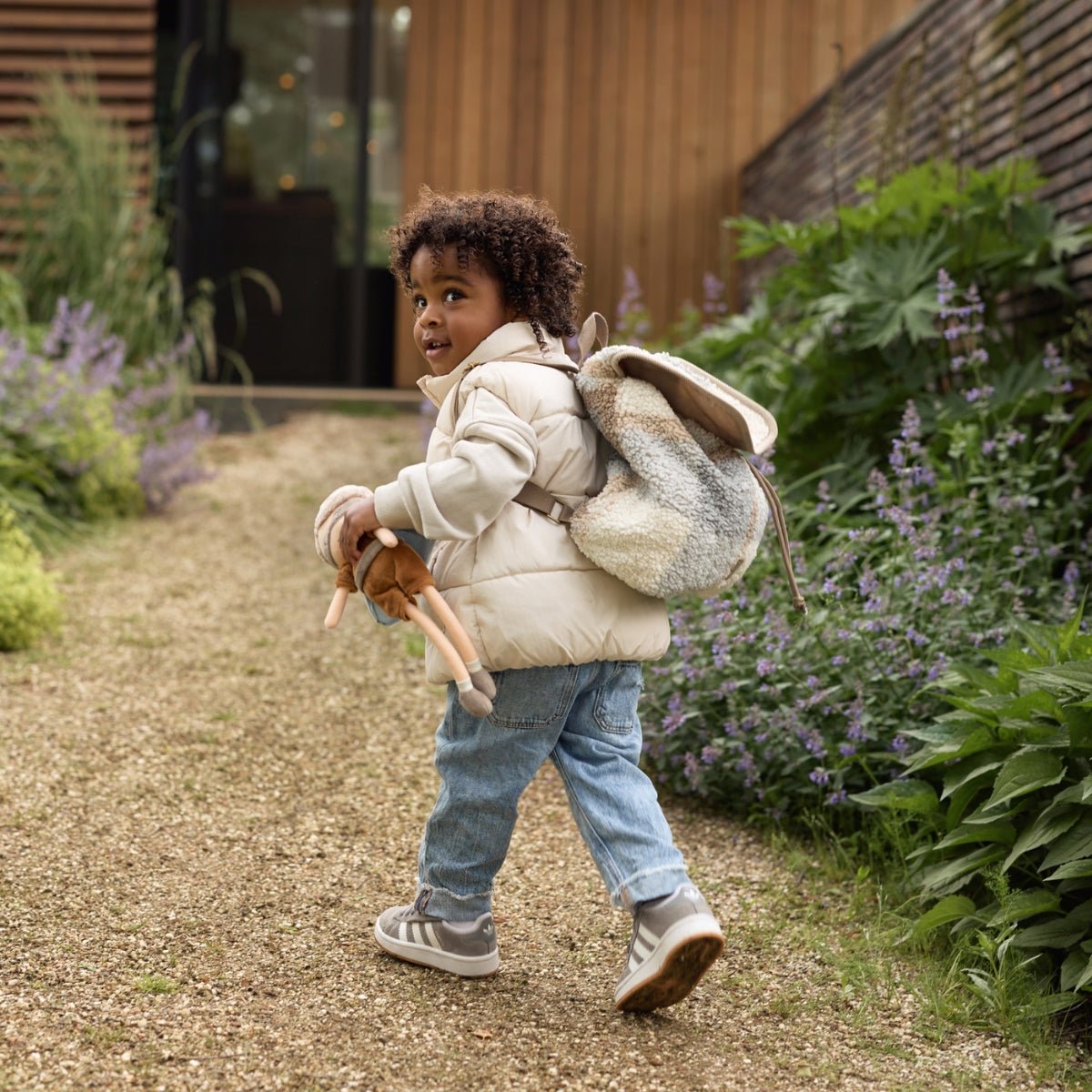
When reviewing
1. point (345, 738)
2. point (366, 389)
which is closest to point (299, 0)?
point (366, 389)

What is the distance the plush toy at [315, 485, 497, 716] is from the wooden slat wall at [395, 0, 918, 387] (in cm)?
688

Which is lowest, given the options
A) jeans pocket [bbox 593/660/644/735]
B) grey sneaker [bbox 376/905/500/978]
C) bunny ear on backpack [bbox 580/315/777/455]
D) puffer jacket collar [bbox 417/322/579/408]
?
grey sneaker [bbox 376/905/500/978]

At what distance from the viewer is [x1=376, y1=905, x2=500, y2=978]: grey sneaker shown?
2.15m

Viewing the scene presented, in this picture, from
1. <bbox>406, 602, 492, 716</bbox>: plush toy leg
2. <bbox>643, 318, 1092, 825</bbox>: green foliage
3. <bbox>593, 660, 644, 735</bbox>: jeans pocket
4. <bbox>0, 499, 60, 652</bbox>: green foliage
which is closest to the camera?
<bbox>406, 602, 492, 716</bbox>: plush toy leg

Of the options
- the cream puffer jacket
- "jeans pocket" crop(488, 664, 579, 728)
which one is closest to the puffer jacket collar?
the cream puffer jacket

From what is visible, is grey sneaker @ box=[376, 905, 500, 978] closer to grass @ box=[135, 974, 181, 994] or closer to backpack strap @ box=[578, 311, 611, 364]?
grass @ box=[135, 974, 181, 994]

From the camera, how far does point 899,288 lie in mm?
3844

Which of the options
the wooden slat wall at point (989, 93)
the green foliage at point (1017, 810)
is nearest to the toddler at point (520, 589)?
the green foliage at point (1017, 810)

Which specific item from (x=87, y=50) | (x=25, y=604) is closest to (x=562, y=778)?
(x=25, y=604)

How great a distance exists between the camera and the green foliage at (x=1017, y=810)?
2.12 metres

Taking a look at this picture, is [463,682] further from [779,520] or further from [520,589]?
[779,520]

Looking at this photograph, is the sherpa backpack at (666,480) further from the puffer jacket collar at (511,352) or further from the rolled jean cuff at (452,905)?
the rolled jean cuff at (452,905)

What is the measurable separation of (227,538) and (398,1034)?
3576 millimetres

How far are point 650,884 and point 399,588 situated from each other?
573 mm
